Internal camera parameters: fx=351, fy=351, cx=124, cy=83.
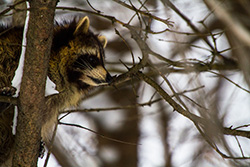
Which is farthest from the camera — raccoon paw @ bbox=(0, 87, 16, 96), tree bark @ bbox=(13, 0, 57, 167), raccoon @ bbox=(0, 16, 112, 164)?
raccoon @ bbox=(0, 16, 112, 164)

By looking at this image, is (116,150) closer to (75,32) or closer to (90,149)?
(90,149)

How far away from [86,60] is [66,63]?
200mm

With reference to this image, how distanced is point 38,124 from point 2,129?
0.77 meters

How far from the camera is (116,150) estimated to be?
563 centimetres

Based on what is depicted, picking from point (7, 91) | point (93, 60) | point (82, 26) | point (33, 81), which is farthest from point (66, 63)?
point (33, 81)

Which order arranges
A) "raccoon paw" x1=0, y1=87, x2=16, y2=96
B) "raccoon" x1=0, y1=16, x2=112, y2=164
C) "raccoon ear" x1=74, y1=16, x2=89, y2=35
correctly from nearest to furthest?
"raccoon paw" x1=0, y1=87, x2=16, y2=96 < "raccoon" x1=0, y1=16, x2=112, y2=164 < "raccoon ear" x1=74, y1=16, x2=89, y2=35

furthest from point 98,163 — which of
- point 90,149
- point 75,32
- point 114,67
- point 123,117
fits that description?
point 75,32

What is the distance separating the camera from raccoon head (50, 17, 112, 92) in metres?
3.26

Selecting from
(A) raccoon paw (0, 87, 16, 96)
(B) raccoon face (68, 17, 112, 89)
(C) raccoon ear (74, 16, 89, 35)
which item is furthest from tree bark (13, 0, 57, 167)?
(C) raccoon ear (74, 16, 89, 35)

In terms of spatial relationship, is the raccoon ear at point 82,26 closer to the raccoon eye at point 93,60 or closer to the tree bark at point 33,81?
the raccoon eye at point 93,60

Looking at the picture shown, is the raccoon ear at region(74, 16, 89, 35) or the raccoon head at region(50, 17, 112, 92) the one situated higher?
the raccoon ear at region(74, 16, 89, 35)

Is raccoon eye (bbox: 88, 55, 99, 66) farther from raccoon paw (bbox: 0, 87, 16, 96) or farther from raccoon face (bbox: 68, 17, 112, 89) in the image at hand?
raccoon paw (bbox: 0, 87, 16, 96)

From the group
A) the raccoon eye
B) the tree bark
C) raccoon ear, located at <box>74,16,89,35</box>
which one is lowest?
the tree bark

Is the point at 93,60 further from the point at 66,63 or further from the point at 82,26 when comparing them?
the point at 82,26
